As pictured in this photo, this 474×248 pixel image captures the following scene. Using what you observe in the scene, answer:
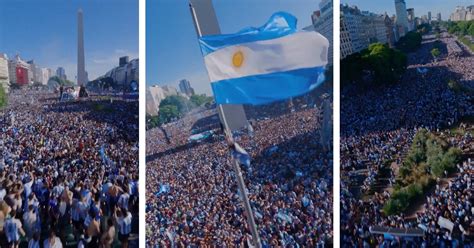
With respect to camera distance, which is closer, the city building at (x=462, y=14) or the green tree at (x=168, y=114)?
the city building at (x=462, y=14)

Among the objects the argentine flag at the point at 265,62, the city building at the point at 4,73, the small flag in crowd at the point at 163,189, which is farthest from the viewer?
the small flag in crowd at the point at 163,189

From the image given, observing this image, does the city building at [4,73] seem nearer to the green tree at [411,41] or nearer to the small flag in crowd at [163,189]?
the small flag in crowd at [163,189]

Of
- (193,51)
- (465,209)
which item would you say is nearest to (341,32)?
(193,51)

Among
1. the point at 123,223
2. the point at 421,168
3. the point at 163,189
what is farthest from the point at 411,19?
the point at 123,223

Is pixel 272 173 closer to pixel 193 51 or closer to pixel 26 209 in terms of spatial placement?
pixel 193 51

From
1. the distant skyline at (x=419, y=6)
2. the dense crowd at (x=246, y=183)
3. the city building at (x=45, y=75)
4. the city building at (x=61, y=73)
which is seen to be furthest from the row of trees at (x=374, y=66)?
the city building at (x=45, y=75)

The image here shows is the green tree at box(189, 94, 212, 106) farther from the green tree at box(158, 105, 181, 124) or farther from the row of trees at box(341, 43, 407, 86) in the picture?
the row of trees at box(341, 43, 407, 86)

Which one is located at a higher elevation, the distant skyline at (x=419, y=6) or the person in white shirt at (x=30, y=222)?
the distant skyline at (x=419, y=6)
